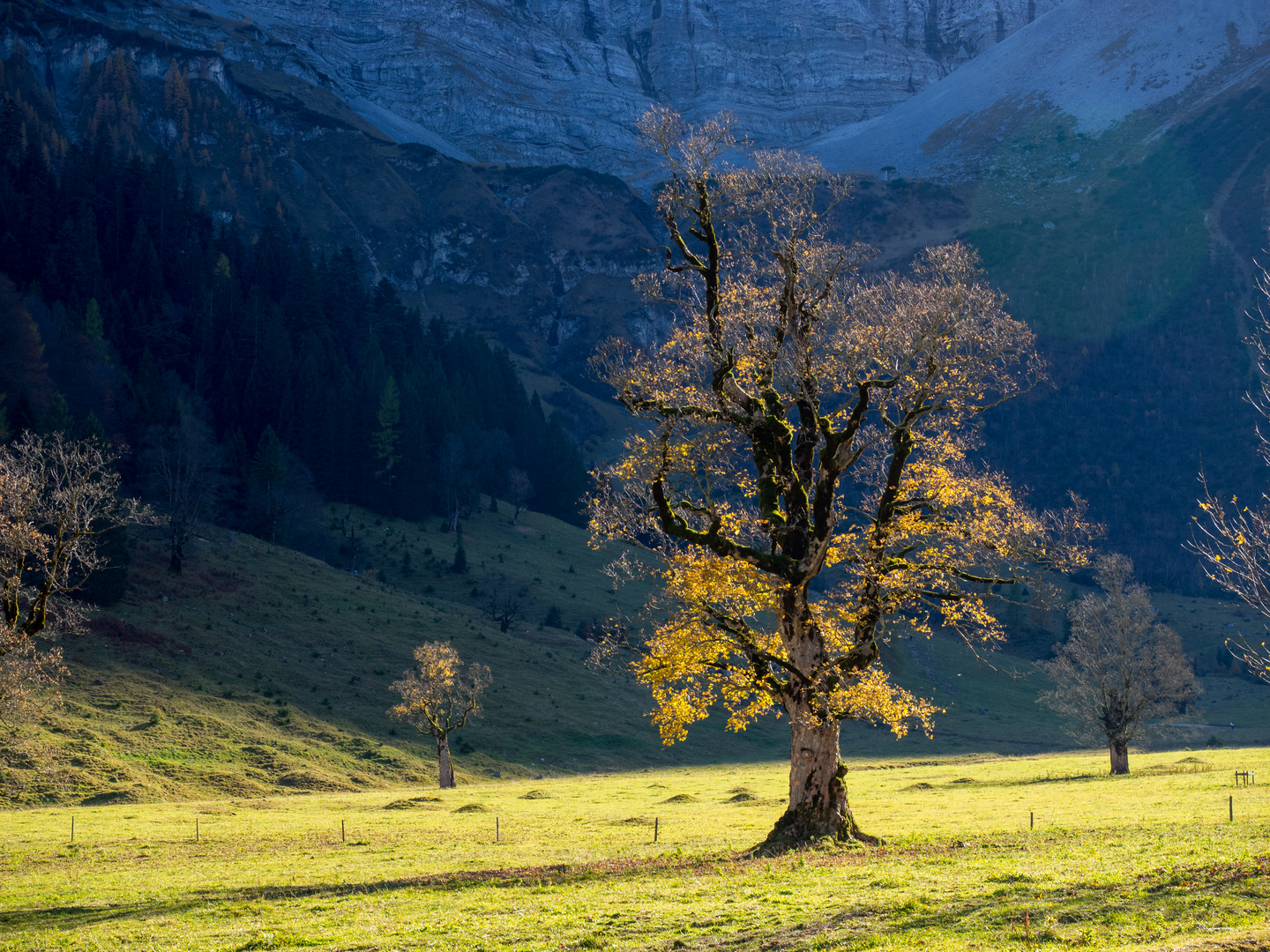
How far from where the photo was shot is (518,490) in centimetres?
15425

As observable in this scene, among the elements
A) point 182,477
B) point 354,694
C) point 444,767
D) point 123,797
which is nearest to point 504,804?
point 444,767

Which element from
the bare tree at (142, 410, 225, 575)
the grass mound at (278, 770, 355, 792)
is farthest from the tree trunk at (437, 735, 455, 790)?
the bare tree at (142, 410, 225, 575)

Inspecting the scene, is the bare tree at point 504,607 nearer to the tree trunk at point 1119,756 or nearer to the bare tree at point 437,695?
the bare tree at point 437,695

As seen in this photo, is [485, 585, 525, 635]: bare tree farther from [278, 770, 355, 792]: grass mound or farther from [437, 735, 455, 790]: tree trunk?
[278, 770, 355, 792]: grass mound

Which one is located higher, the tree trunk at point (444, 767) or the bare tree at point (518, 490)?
the bare tree at point (518, 490)

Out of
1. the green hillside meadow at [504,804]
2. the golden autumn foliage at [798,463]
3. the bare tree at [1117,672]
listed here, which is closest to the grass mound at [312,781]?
the green hillside meadow at [504,804]

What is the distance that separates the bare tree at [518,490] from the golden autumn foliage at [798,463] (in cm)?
12246

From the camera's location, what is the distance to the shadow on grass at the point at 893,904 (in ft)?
46.6

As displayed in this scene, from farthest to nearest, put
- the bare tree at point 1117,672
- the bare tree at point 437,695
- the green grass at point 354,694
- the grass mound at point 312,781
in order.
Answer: the bare tree at point 437,695 < the bare tree at point 1117,672 < the grass mound at point 312,781 < the green grass at point 354,694

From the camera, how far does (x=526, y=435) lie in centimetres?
18075

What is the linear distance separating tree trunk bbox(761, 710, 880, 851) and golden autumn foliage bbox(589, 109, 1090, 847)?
0.14 meters

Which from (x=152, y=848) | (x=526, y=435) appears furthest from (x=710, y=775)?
(x=526, y=435)

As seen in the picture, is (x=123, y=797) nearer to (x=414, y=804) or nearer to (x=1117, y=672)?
(x=414, y=804)

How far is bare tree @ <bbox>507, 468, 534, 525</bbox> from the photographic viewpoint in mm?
152250
